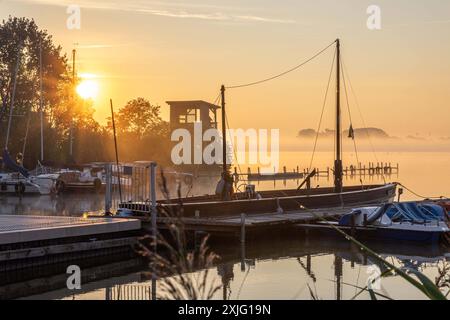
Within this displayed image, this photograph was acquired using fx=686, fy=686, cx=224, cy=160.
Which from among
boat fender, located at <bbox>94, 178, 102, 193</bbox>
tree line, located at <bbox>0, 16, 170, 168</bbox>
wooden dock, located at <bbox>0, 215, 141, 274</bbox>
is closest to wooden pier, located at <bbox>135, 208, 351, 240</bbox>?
wooden dock, located at <bbox>0, 215, 141, 274</bbox>

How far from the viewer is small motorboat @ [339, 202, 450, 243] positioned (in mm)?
22250

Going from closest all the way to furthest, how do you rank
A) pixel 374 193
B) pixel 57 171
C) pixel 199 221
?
pixel 199 221
pixel 374 193
pixel 57 171

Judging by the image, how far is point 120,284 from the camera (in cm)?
1612

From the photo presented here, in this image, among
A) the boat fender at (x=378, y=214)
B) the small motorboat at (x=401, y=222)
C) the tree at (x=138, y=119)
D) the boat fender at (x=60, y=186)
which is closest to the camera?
the small motorboat at (x=401, y=222)

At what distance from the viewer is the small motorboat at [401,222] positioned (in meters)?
22.2

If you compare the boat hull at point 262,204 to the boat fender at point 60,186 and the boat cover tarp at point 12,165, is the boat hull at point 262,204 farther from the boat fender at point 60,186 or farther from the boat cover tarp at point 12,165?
the boat cover tarp at point 12,165

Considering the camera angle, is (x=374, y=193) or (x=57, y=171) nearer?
(x=374, y=193)

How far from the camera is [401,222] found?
23.3 metres

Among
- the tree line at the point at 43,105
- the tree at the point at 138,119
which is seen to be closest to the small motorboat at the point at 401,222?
the tree line at the point at 43,105

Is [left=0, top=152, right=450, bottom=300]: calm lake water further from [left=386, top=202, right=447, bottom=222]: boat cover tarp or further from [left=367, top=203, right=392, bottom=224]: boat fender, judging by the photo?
[left=386, top=202, right=447, bottom=222]: boat cover tarp

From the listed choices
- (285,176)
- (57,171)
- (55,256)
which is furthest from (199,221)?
(285,176)

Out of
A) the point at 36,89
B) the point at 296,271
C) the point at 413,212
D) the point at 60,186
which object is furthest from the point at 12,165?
the point at 296,271

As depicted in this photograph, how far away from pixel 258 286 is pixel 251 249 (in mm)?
5533

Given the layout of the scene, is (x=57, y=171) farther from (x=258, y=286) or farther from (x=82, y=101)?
(x=258, y=286)
